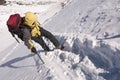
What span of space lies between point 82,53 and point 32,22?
167cm

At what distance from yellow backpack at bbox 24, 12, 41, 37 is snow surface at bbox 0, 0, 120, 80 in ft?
2.26

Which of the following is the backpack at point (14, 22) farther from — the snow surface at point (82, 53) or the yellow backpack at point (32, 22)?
the snow surface at point (82, 53)

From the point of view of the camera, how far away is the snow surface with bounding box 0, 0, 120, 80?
7141 millimetres

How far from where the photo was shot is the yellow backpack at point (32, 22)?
9.05 meters

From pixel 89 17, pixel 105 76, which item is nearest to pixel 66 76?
pixel 105 76

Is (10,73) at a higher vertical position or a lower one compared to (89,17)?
lower

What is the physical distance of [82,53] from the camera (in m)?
8.29

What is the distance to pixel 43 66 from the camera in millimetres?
8734

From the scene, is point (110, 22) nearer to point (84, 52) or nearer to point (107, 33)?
point (107, 33)

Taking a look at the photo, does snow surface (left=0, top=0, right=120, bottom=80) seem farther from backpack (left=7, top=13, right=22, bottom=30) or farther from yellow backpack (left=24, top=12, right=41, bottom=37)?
backpack (left=7, top=13, right=22, bottom=30)

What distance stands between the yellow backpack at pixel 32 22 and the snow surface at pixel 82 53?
2.26ft

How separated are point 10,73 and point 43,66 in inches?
56.6

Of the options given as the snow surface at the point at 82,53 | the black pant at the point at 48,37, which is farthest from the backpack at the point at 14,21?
the snow surface at the point at 82,53

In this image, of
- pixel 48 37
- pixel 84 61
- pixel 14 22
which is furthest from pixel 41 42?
pixel 84 61
